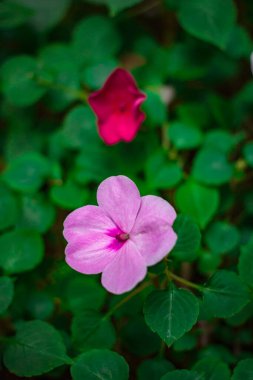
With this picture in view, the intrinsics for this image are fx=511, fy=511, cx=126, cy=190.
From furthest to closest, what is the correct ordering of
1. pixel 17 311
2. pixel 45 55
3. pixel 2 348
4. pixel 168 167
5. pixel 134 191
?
pixel 45 55, pixel 168 167, pixel 17 311, pixel 2 348, pixel 134 191

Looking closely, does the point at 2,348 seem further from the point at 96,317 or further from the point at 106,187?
the point at 106,187

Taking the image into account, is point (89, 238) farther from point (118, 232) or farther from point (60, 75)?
point (60, 75)

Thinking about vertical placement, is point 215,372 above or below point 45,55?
Result: below

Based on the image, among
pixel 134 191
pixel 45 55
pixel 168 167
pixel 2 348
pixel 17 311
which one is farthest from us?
pixel 45 55

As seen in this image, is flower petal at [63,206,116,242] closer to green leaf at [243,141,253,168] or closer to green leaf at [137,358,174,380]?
green leaf at [137,358,174,380]

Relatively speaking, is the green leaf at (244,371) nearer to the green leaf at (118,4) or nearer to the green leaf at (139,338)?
the green leaf at (139,338)

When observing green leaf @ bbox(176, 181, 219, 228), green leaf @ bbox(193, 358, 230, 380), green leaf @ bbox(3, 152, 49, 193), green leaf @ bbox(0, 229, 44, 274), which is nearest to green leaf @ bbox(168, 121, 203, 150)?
green leaf @ bbox(176, 181, 219, 228)

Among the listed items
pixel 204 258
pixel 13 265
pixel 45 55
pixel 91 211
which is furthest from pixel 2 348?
pixel 45 55
